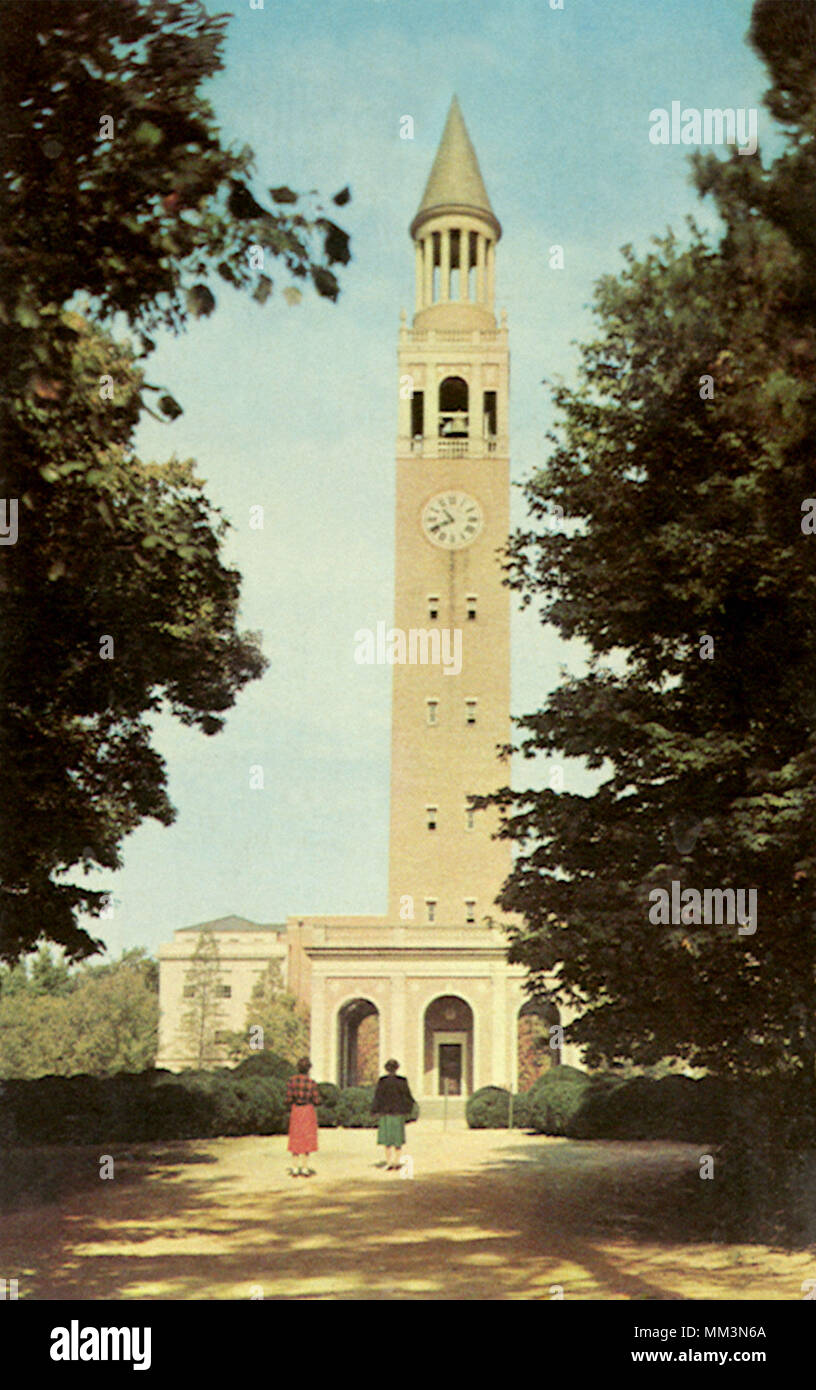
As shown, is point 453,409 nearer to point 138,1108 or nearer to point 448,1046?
point 448,1046

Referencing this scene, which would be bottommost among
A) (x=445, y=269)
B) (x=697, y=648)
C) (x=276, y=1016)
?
(x=276, y=1016)

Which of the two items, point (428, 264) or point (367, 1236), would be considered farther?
point (428, 264)

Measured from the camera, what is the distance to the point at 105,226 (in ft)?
36.3

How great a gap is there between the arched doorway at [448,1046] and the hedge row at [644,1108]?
21.6 meters

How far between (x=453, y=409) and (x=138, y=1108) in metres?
36.5

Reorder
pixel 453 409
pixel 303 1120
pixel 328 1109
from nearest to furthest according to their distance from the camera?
pixel 303 1120
pixel 328 1109
pixel 453 409

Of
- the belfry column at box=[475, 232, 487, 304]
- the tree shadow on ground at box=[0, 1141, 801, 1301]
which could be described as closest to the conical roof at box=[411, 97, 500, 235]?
the tree shadow on ground at box=[0, 1141, 801, 1301]

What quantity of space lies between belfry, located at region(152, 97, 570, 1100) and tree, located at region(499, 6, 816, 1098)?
36232mm

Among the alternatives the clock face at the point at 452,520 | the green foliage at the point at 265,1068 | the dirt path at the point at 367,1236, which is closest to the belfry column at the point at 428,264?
the clock face at the point at 452,520

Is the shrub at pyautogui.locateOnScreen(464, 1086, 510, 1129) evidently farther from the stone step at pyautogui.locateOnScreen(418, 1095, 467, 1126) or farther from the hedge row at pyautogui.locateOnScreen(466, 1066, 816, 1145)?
the stone step at pyautogui.locateOnScreen(418, 1095, 467, 1126)

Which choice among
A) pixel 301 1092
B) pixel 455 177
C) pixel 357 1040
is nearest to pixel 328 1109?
pixel 301 1092

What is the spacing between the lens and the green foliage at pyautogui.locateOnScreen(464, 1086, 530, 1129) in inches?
1207

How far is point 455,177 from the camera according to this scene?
19.8 meters

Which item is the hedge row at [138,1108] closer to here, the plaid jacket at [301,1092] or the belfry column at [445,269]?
the plaid jacket at [301,1092]
